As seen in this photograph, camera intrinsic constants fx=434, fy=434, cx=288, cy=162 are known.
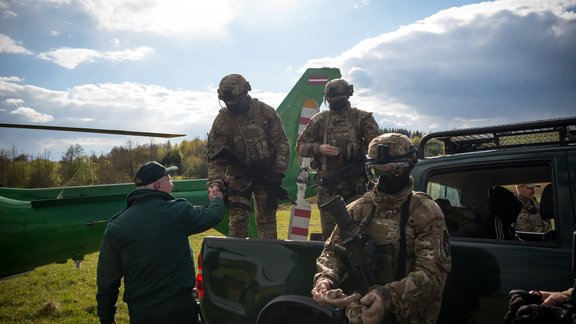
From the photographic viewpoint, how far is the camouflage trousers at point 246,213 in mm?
4473

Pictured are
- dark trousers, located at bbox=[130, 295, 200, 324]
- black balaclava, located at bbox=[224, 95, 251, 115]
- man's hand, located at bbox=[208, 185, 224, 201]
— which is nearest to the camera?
dark trousers, located at bbox=[130, 295, 200, 324]

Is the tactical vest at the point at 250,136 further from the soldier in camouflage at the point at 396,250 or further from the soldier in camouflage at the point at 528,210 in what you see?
the soldier in camouflage at the point at 528,210

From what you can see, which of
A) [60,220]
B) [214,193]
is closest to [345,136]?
[214,193]

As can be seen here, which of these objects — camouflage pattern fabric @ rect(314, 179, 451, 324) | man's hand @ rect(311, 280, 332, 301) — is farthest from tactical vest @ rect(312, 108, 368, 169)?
man's hand @ rect(311, 280, 332, 301)

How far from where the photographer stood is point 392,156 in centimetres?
234

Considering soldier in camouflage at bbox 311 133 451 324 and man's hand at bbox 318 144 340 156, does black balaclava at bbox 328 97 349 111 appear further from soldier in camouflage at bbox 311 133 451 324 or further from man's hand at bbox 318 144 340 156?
soldier in camouflage at bbox 311 133 451 324

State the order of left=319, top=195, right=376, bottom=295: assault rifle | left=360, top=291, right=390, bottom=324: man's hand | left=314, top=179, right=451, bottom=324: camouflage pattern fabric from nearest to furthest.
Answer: left=360, top=291, right=390, bottom=324: man's hand, left=314, top=179, right=451, bottom=324: camouflage pattern fabric, left=319, top=195, right=376, bottom=295: assault rifle

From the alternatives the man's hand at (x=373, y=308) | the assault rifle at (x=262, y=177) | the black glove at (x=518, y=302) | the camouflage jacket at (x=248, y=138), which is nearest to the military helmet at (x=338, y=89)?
the camouflage jacket at (x=248, y=138)

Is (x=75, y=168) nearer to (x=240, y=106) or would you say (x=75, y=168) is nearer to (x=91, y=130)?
(x=91, y=130)

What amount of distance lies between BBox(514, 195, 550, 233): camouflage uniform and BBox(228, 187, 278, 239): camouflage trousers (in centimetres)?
230

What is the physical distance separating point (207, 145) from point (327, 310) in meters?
2.60

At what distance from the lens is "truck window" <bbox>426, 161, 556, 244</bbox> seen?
10.3ft

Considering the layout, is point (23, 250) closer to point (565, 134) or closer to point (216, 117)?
point (216, 117)

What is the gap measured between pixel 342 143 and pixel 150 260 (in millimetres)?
2178
